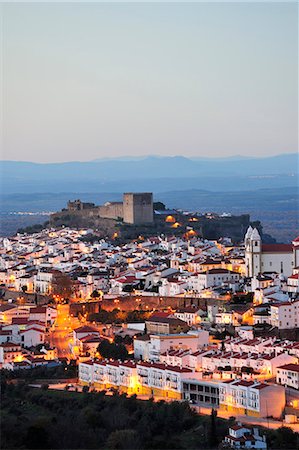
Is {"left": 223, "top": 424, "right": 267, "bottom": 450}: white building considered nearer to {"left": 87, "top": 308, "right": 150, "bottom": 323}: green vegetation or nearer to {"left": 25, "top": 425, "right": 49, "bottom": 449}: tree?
{"left": 25, "top": 425, "right": 49, "bottom": 449}: tree

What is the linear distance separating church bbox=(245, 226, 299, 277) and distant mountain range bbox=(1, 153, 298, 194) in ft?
284

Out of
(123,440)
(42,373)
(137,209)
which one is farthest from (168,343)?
(137,209)

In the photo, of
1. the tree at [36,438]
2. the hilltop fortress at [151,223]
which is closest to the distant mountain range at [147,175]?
the hilltop fortress at [151,223]

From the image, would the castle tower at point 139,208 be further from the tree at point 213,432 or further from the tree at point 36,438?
the tree at point 36,438

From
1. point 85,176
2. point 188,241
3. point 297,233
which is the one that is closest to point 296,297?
point 188,241

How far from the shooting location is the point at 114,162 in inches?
6599

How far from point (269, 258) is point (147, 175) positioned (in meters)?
124

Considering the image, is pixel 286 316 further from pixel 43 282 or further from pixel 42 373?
pixel 43 282

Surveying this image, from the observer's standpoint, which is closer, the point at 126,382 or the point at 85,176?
the point at 126,382

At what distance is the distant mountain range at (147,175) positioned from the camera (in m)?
127

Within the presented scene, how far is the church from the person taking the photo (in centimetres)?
3228

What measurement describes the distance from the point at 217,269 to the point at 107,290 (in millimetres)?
2928

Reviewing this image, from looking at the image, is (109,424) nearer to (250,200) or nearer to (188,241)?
(188,241)

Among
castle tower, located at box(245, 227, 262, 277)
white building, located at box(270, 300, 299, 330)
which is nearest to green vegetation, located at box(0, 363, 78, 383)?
white building, located at box(270, 300, 299, 330)
